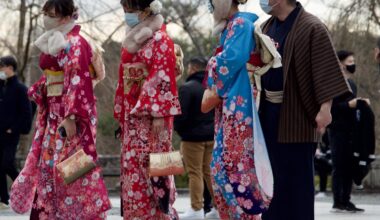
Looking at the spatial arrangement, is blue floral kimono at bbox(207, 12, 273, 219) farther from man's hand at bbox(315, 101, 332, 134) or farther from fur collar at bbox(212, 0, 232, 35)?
man's hand at bbox(315, 101, 332, 134)

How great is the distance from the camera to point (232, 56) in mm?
6156

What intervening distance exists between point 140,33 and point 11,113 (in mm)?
5768

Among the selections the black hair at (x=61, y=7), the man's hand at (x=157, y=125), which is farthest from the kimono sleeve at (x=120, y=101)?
the black hair at (x=61, y=7)

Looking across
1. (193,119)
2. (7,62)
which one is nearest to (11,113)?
(7,62)

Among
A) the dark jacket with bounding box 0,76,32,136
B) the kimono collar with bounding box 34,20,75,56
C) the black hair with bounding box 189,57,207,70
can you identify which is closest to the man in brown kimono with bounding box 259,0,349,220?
the kimono collar with bounding box 34,20,75,56

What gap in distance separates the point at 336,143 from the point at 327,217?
122 cm

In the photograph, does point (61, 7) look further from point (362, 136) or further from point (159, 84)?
point (362, 136)

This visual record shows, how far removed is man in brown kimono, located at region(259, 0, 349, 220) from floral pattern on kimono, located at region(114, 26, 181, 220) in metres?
1.25

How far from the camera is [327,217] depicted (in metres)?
10.8

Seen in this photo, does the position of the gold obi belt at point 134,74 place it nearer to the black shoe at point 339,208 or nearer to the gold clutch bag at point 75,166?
the gold clutch bag at point 75,166

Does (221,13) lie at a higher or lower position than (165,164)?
higher

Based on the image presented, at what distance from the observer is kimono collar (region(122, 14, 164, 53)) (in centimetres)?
738

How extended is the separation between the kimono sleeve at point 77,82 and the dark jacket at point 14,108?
529cm

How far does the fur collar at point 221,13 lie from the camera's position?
6412mm
